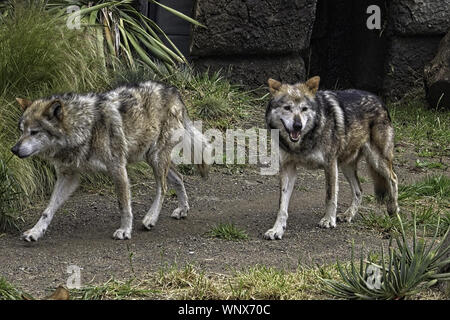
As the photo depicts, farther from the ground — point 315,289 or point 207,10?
point 207,10

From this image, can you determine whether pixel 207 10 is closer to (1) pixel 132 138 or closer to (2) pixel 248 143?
(2) pixel 248 143

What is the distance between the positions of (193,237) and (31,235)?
138 centimetres

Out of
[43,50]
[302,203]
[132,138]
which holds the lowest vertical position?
[302,203]

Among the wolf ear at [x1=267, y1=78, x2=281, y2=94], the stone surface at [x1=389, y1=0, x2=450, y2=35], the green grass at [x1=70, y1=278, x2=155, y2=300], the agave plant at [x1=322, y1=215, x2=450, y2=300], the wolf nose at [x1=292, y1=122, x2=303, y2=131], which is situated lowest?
the green grass at [x1=70, y1=278, x2=155, y2=300]

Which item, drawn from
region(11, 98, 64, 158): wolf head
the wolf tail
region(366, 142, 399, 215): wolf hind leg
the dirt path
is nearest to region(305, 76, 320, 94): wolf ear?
region(366, 142, 399, 215): wolf hind leg

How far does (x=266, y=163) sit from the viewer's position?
9531mm

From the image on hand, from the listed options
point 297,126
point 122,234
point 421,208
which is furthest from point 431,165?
point 122,234

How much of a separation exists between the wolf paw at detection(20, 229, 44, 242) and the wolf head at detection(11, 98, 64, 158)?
665 mm

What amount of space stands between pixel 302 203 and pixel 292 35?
372 cm

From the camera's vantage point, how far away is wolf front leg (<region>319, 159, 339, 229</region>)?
7316 millimetres

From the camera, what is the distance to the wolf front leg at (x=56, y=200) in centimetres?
675

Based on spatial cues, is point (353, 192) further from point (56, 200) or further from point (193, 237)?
point (56, 200)

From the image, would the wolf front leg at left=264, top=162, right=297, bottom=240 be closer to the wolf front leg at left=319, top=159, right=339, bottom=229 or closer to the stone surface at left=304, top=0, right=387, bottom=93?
the wolf front leg at left=319, top=159, right=339, bottom=229

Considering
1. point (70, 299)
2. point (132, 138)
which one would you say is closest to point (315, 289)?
point (70, 299)
